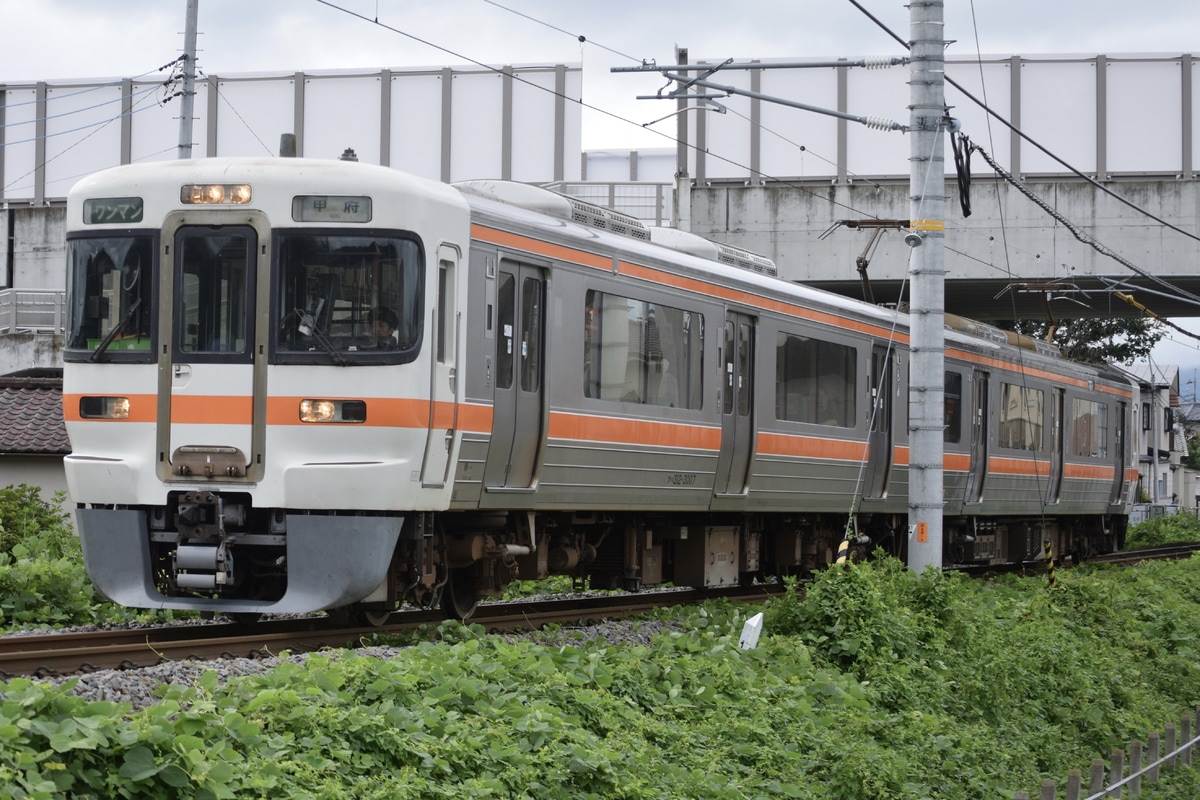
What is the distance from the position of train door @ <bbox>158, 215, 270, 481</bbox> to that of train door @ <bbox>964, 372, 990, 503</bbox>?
1173 centimetres

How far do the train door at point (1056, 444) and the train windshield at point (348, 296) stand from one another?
1475 cm

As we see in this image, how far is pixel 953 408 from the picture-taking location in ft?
60.5

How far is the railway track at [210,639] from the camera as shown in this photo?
26.7ft

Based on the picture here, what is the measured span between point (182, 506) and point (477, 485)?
195 cm

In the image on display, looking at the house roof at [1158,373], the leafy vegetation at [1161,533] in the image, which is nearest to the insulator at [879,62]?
the leafy vegetation at [1161,533]

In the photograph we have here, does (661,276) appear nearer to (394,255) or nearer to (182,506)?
(394,255)

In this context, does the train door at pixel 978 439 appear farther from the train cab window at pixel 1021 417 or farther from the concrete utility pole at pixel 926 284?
the concrete utility pole at pixel 926 284

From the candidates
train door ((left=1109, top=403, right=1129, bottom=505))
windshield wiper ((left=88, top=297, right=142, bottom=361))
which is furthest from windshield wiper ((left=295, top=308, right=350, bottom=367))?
train door ((left=1109, top=403, right=1129, bottom=505))

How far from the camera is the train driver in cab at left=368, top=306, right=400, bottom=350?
943 cm

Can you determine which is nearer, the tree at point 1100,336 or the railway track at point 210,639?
the railway track at point 210,639

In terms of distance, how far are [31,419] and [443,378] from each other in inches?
490

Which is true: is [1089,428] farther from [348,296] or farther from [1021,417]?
[348,296]

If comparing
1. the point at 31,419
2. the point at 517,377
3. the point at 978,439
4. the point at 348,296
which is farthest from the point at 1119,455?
the point at 348,296

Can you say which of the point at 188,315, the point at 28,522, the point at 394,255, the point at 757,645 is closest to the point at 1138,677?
the point at 757,645
